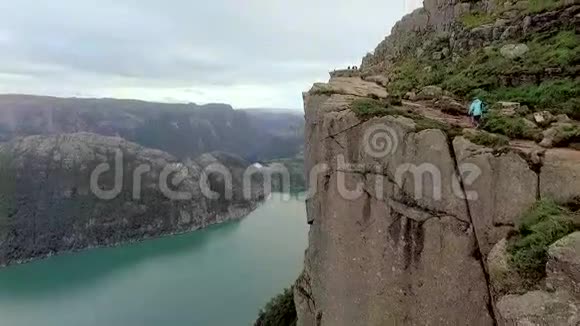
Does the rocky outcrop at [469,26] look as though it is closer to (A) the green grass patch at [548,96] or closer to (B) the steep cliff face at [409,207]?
(A) the green grass patch at [548,96]

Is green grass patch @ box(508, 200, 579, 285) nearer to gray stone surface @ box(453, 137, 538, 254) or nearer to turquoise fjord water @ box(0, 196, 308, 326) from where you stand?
gray stone surface @ box(453, 137, 538, 254)

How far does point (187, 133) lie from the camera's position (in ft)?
577

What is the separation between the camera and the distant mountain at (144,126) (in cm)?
16212

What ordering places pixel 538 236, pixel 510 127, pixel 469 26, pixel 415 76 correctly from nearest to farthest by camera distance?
pixel 538 236, pixel 510 127, pixel 415 76, pixel 469 26

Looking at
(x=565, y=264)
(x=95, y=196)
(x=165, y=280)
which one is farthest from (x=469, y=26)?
(x=95, y=196)

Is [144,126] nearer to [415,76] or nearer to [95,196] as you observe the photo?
[95,196]

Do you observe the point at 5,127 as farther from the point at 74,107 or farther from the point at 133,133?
the point at 133,133

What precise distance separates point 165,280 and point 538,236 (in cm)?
4860

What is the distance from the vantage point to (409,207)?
A: 316 inches

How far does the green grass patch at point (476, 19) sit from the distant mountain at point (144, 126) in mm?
138875

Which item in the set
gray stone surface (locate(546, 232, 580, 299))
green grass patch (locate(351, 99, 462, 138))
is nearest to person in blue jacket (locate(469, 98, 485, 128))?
green grass patch (locate(351, 99, 462, 138))

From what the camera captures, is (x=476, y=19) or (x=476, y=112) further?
(x=476, y=19)

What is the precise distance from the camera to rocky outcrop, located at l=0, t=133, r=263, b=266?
77.9m

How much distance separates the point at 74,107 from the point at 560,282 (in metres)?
188
